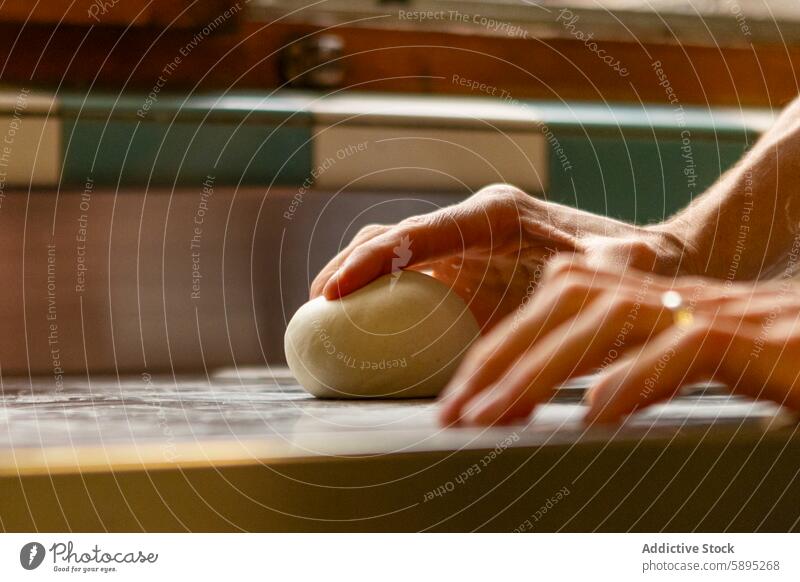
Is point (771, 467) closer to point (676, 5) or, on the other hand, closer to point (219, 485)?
point (219, 485)

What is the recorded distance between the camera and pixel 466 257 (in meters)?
0.50

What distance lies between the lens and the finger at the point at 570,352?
30cm

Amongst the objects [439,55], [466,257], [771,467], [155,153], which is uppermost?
[439,55]

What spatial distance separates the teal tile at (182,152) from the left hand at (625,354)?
70 cm

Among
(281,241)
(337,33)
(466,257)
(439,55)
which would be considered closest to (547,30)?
(439,55)

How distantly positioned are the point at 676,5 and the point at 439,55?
347 millimetres

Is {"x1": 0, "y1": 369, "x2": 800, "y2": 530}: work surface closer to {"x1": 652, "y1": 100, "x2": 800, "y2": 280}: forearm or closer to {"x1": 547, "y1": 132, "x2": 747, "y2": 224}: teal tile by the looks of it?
{"x1": 652, "y1": 100, "x2": 800, "y2": 280}: forearm

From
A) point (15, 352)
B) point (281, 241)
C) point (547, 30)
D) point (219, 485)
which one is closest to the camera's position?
point (219, 485)

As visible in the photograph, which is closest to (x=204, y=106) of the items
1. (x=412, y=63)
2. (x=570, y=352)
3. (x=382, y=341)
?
(x=412, y=63)

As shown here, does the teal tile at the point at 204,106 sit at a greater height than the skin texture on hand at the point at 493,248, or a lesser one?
greater
